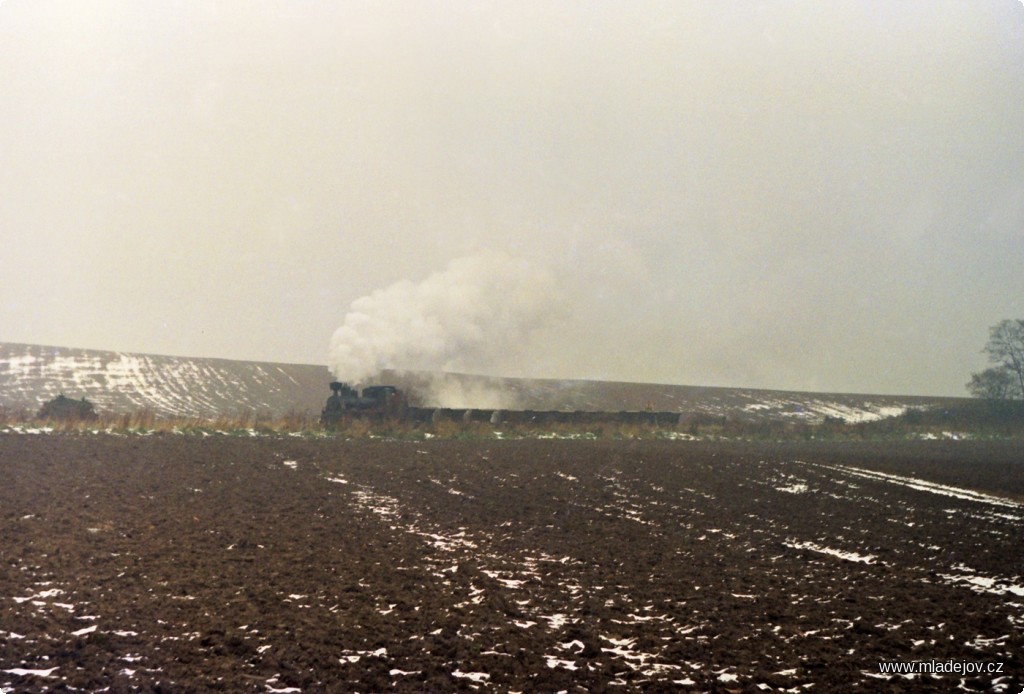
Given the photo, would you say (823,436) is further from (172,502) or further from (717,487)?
(172,502)

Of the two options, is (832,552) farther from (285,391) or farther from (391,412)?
(285,391)

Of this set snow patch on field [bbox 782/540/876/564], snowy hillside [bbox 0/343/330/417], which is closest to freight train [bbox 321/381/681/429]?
snowy hillside [bbox 0/343/330/417]

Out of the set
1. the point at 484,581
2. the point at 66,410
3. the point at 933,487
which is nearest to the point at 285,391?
the point at 66,410

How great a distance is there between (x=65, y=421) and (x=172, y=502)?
1773 cm

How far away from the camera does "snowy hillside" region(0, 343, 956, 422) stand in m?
49.0

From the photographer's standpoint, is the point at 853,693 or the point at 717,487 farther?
the point at 717,487

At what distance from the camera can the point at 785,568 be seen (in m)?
11.3

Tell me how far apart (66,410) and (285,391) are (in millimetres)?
30324

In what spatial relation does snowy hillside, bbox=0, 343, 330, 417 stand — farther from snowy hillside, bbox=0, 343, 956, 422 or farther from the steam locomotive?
the steam locomotive

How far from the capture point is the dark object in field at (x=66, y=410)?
105 ft

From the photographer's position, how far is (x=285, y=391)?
6316 centimetres

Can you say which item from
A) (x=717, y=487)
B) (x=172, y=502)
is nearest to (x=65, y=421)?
(x=172, y=502)

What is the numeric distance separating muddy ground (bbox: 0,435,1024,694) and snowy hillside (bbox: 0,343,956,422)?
23.6m

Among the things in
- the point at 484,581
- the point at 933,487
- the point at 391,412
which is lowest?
the point at 484,581
